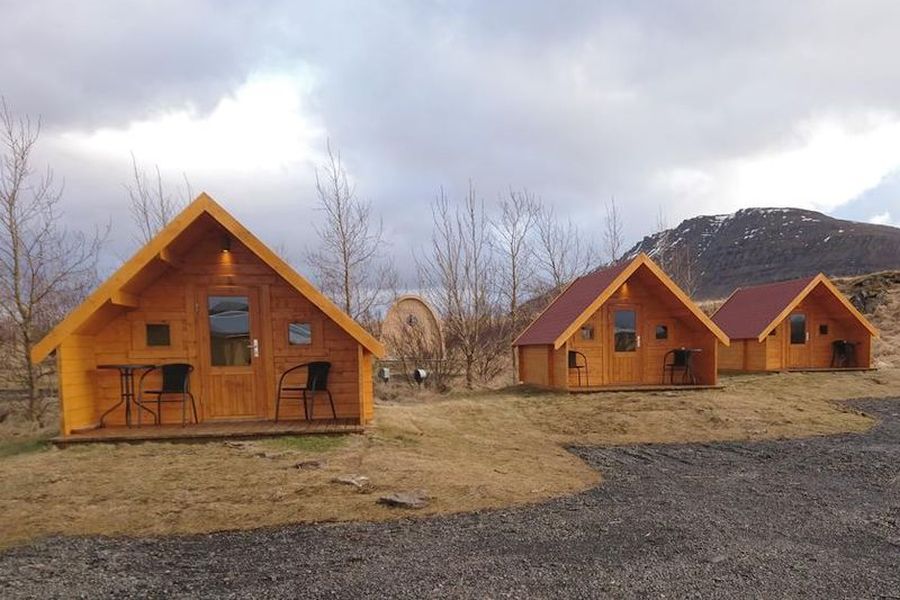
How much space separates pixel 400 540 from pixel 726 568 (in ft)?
8.74

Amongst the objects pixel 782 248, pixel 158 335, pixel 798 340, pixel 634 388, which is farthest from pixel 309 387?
pixel 782 248

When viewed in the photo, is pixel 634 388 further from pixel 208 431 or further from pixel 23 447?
pixel 23 447

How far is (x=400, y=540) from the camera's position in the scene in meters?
5.39

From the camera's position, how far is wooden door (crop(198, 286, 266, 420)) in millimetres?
10664

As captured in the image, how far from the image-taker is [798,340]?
70.7 ft

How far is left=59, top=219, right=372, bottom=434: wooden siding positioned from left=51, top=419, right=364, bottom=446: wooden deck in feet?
1.40

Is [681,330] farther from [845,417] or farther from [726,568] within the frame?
[726,568]

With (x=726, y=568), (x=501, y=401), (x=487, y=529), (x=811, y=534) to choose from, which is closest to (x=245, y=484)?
(x=487, y=529)

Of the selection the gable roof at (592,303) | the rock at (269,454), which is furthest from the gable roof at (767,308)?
the rock at (269,454)

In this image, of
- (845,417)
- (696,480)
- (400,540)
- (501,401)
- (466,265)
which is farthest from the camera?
(466,265)

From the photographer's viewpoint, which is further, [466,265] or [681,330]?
[466,265]

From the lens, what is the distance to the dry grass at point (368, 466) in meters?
6.27

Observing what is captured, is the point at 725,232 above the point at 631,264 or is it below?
above

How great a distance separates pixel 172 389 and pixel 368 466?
416 centimetres
